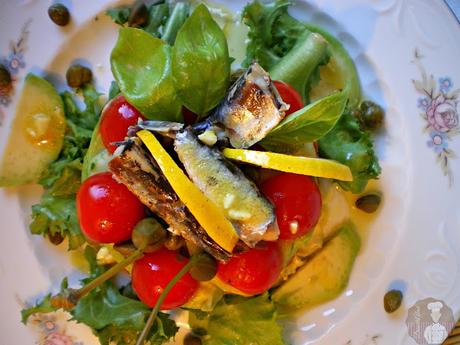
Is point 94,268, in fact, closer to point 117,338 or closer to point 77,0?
point 117,338

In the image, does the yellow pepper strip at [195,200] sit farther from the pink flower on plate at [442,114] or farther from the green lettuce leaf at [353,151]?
the pink flower on plate at [442,114]

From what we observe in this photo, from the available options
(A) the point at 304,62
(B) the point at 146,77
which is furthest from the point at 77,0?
(A) the point at 304,62

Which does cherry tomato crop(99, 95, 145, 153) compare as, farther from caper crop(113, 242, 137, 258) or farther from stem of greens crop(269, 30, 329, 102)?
stem of greens crop(269, 30, 329, 102)

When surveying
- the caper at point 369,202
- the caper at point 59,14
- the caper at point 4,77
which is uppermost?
the caper at point 59,14

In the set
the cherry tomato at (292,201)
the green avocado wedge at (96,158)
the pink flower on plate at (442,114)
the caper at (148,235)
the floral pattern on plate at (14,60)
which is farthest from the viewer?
the floral pattern on plate at (14,60)

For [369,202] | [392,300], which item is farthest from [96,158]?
[392,300]

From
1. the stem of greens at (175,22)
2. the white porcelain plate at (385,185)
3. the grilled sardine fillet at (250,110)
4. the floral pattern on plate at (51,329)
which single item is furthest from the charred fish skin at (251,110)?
the floral pattern on plate at (51,329)

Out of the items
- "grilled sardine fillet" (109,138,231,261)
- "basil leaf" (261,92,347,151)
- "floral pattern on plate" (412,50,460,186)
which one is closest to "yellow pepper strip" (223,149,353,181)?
"basil leaf" (261,92,347,151)
